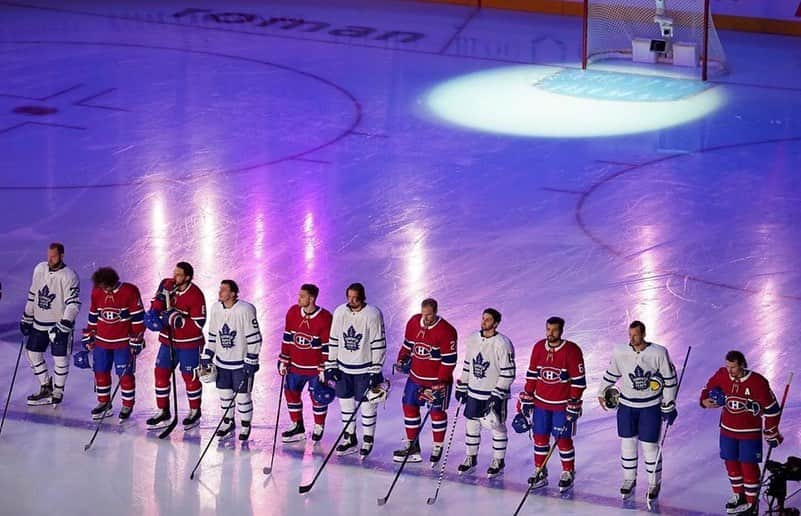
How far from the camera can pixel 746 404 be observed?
30.6 ft

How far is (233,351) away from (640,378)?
2.76 m

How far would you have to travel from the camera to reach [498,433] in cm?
1006

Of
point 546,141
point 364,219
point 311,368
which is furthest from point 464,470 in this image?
point 546,141

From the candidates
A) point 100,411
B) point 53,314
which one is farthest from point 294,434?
point 53,314

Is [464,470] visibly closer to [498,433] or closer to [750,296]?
[498,433]

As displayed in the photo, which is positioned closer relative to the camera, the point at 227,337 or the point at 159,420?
the point at 227,337

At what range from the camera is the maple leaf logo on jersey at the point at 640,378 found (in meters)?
9.57

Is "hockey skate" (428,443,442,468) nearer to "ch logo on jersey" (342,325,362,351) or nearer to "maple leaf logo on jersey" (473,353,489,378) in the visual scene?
"maple leaf logo on jersey" (473,353,489,378)

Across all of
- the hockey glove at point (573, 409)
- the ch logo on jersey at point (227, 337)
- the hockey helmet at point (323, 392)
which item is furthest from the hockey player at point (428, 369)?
the ch logo on jersey at point (227, 337)

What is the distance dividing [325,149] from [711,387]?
31.0ft

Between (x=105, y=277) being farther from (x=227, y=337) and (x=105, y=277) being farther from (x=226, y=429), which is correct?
(x=226, y=429)

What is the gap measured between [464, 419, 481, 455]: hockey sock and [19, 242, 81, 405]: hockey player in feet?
9.65

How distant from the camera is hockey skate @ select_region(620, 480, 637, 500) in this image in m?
9.82

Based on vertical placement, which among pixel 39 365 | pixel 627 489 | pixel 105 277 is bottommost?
pixel 627 489
